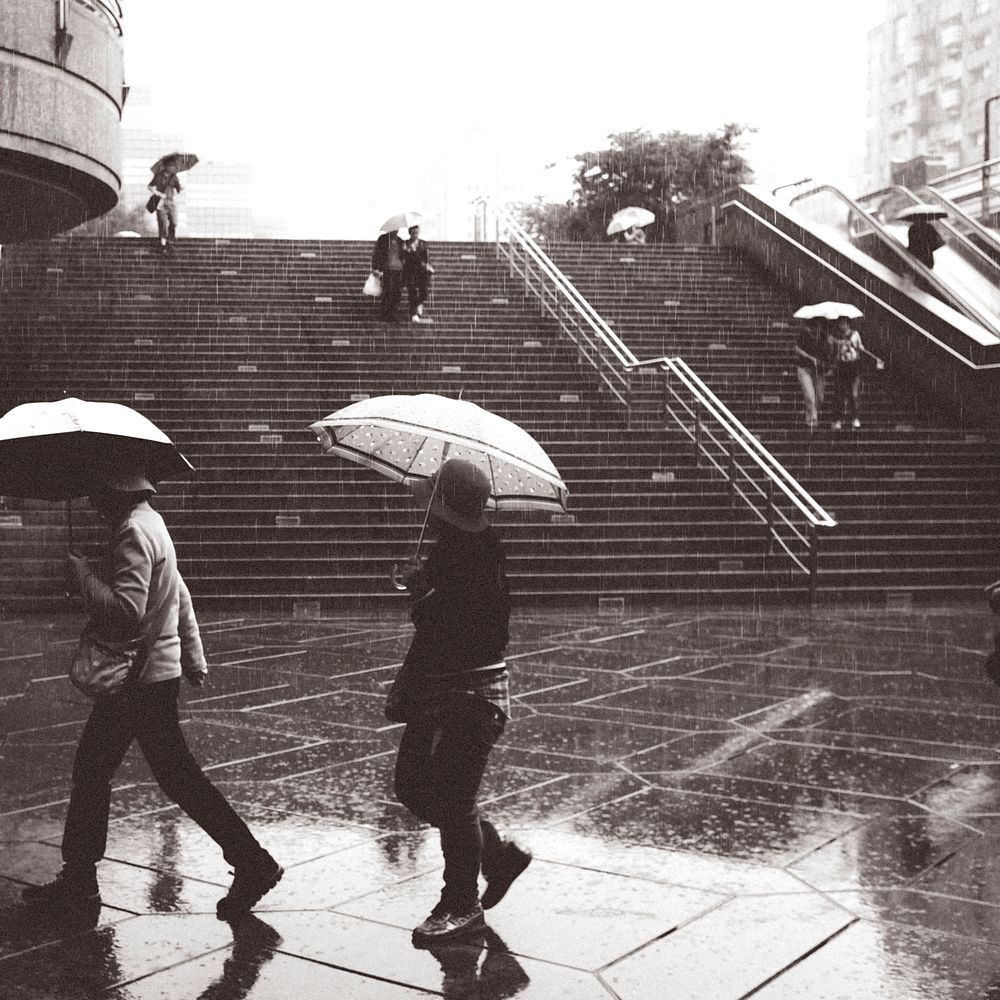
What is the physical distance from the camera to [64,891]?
169 inches

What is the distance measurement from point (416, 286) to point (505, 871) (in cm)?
1605

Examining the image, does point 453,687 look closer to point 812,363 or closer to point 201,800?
point 201,800

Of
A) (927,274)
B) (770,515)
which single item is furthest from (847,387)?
(927,274)

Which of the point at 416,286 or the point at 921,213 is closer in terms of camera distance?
the point at 416,286

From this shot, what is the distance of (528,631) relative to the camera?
1133 centimetres

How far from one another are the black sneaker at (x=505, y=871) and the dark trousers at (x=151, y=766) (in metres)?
0.72

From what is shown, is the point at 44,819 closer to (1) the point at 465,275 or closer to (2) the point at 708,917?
(2) the point at 708,917

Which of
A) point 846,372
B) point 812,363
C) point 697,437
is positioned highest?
point 812,363

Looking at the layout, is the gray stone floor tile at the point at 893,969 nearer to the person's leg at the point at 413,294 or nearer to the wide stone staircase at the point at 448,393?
the wide stone staircase at the point at 448,393

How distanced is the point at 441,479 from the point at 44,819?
2.51 metres

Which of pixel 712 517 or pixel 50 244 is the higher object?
pixel 50 244

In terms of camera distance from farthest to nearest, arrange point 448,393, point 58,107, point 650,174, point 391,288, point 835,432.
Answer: point 650,174 → point 391,288 → point 448,393 → point 835,432 → point 58,107

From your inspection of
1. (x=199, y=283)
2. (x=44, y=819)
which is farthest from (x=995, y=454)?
(x=44, y=819)

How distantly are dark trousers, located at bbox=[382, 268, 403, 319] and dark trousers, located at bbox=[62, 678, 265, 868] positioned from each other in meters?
15.6
